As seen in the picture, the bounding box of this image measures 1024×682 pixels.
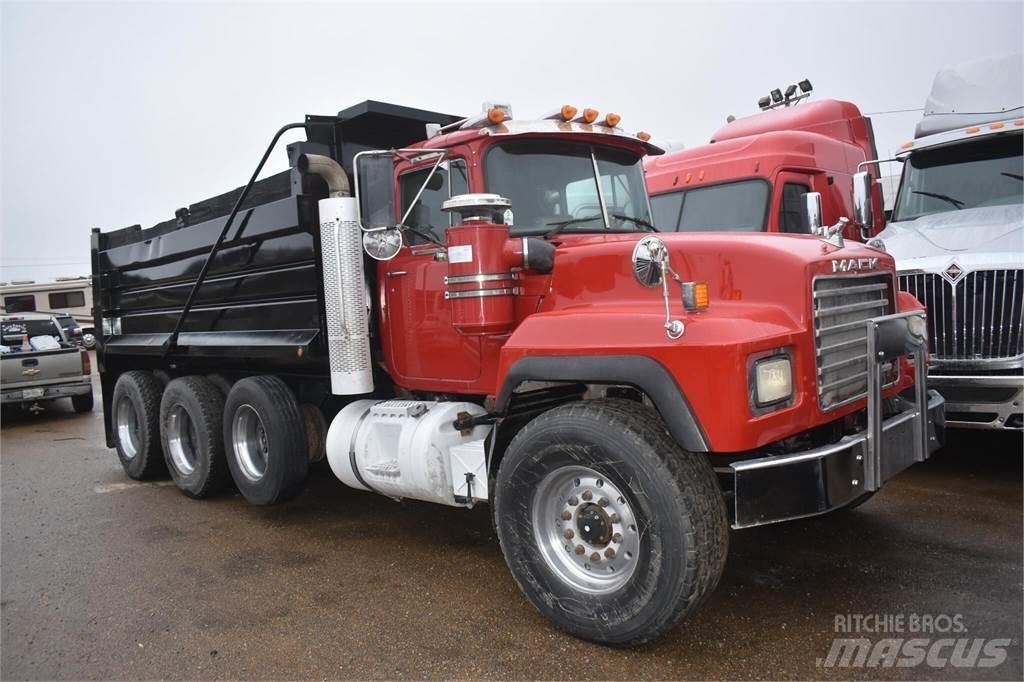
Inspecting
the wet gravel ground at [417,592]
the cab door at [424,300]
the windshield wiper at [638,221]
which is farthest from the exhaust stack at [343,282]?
the windshield wiper at [638,221]

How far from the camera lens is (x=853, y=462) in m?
3.37

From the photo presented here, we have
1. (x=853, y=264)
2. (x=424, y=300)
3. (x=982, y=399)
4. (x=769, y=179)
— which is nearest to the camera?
(x=853, y=264)

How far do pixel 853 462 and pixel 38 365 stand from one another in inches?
520

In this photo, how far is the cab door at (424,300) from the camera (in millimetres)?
4500

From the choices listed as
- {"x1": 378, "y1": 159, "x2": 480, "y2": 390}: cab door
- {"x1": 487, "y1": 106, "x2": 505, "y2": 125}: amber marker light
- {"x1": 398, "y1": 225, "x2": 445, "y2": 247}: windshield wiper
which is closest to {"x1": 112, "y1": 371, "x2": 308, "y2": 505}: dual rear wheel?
{"x1": 378, "y1": 159, "x2": 480, "y2": 390}: cab door

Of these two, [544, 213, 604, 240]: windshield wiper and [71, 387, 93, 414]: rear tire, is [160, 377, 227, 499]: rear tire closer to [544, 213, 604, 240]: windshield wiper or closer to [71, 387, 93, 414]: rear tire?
[544, 213, 604, 240]: windshield wiper

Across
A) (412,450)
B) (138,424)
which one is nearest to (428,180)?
(412,450)

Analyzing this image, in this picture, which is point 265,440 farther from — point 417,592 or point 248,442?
point 417,592

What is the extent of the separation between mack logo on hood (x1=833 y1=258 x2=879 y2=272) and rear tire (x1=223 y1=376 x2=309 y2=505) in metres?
3.78

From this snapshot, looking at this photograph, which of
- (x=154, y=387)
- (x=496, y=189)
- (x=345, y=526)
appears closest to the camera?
(x=496, y=189)

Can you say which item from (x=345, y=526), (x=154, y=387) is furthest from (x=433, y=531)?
(x=154, y=387)

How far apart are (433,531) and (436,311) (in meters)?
1.68

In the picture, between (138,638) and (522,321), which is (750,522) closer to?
(522,321)

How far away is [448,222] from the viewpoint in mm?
4512
